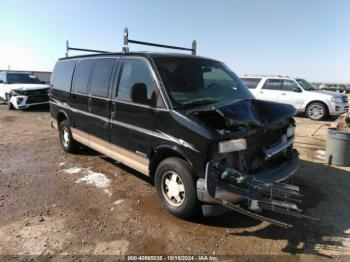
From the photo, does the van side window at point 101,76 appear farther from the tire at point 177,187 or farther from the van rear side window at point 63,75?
the tire at point 177,187

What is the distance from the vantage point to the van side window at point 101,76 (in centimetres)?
561

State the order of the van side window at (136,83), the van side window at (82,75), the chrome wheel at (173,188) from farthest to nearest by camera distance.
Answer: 1. the van side window at (82,75)
2. the van side window at (136,83)
3. the chrome wheel at (173,188)

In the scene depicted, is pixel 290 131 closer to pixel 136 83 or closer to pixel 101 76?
pixel 136 83

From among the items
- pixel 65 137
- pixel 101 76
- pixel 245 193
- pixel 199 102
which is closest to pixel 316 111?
pixel 65 137

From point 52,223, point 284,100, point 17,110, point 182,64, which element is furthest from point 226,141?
point 17,110

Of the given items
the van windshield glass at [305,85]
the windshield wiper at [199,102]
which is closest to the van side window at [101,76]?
the windshield wiper at [199,102]

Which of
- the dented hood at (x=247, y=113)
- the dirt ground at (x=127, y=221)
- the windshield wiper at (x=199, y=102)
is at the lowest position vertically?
the dirt ground at (x=127, y=221)

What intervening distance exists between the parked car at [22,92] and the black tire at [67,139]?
28.1ft

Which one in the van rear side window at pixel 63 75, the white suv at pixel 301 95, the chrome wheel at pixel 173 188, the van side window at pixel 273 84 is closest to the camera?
the chrome wheel at pixel 173 188

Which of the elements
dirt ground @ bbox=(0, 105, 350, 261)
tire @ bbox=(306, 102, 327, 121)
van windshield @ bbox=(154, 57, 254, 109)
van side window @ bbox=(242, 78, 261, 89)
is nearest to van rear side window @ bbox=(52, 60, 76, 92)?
dirt ground @ bbox=(0, 105, 350, 261)

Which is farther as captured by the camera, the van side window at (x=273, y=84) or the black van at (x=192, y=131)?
the van side window at (x=273, y=84)

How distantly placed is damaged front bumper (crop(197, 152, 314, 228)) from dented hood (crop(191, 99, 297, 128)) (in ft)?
1.97

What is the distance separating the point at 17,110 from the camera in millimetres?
15734

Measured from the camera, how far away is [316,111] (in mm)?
14125
